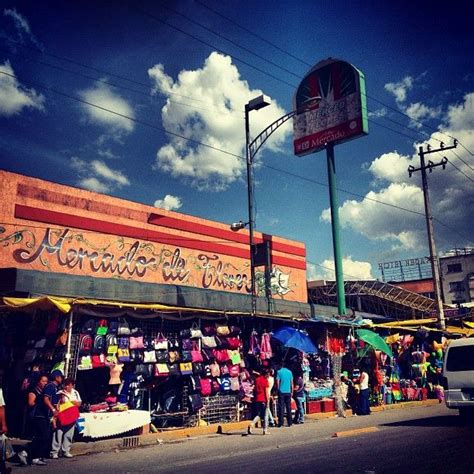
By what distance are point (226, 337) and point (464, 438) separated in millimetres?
7550

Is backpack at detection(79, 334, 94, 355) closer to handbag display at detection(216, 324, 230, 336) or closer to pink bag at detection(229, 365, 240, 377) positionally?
handbag display at detection(216, 324, 230, 336)

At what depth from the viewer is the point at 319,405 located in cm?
1788

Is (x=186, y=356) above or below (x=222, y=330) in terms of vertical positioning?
below

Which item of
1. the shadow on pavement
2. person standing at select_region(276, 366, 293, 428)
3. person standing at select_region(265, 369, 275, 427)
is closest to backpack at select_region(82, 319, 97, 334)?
Result: person standing at select_region(265, 369, 275, 427)

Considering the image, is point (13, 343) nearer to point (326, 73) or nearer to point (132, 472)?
point (132, 472)

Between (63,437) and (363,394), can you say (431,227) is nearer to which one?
(363,394)

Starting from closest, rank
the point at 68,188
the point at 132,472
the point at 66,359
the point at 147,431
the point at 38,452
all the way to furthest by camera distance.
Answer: the point at 132,472, the point at 38,452, the point at 66,359, the point at 147,431, the point at 68,188

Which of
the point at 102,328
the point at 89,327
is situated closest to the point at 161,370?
the point at 102,328

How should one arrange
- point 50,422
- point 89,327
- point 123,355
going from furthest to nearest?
point 123,355, point 89,327, point 50,422

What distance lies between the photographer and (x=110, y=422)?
11555 millimetres

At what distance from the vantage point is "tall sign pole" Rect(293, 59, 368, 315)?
28.9 meters

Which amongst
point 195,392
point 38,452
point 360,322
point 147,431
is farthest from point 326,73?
point 38,452

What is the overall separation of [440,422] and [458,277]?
53.7 meters

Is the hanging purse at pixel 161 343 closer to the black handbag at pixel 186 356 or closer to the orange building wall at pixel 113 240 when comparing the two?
the black handbag at pixel 186 356
